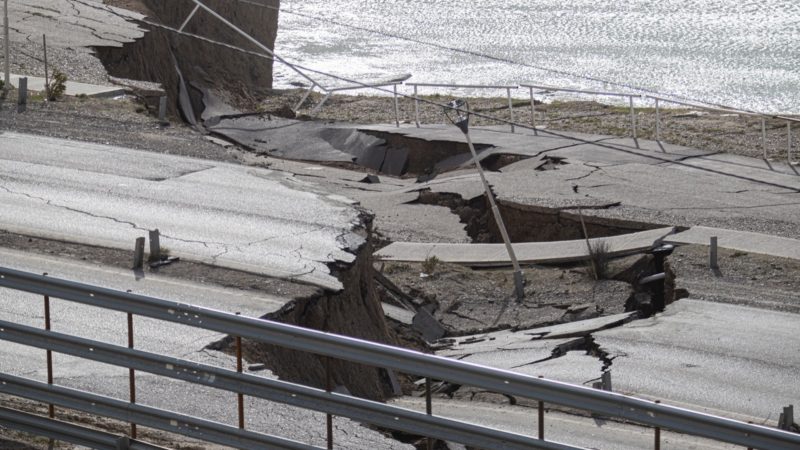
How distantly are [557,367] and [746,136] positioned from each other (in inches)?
586

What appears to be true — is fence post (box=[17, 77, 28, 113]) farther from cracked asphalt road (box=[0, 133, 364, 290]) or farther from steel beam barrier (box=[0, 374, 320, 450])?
steel beam barrier (box=[0, 374, 320, 450])

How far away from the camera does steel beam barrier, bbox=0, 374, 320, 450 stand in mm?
5969

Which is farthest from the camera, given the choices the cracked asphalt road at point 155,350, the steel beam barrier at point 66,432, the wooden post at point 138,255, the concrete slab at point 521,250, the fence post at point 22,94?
the fence post at point 22,94

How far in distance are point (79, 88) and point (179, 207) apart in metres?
8.46

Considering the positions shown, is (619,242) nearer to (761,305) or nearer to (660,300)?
(660,300)

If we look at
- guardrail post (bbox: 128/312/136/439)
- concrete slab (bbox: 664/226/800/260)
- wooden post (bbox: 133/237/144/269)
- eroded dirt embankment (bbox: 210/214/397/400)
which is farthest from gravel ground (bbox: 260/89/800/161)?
guardrail post (bbox: 128/312/136/439)

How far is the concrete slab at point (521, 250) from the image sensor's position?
16.0 m

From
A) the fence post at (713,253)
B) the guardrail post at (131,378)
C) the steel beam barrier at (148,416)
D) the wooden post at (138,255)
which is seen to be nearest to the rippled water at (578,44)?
the fence post at (713,253)

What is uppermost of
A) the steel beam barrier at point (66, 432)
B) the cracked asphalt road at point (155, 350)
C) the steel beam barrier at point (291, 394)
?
the steel beam barrier at point (291, 394)

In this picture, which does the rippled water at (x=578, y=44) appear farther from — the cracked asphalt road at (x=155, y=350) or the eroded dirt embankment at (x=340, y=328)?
the cracked asphalt road at (x=155, y=350)

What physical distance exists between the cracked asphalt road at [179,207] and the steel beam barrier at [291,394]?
488 cm

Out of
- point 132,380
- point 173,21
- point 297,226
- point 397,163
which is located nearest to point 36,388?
point 132,380

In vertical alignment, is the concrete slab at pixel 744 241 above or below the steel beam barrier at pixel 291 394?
below

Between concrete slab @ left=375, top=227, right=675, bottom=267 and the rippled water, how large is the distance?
22.0 meters
